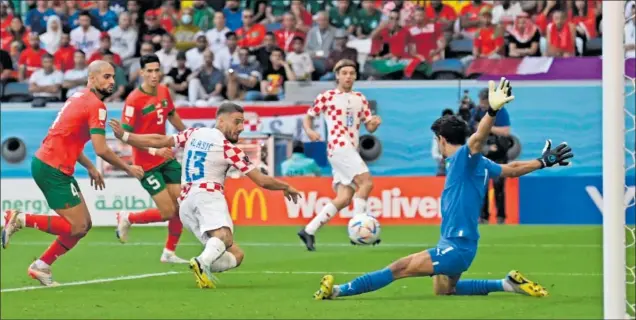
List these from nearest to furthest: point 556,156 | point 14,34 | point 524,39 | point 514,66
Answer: point 556,156, point 514,66, point 524,39, point 14,34

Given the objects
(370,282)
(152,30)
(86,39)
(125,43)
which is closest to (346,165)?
(370,282)

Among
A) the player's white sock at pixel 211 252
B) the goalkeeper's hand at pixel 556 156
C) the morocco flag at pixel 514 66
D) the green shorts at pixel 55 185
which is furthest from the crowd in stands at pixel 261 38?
the goalkeeper's hand at pixel 556 156

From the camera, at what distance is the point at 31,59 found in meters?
26.4

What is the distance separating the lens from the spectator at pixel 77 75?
25.3m

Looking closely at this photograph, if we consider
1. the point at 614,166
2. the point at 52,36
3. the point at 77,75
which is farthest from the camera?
the point at 52,36

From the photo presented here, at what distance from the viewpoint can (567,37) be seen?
23.5 m

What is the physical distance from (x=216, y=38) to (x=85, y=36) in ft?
9.00

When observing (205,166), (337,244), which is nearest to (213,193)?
(205,166)

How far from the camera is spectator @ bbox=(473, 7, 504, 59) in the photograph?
77.8 ft

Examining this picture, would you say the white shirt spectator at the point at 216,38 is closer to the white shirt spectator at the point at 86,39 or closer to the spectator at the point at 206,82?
the spectator at the point at 206,82

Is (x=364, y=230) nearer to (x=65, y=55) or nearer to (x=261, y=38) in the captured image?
(x=261, y=38)

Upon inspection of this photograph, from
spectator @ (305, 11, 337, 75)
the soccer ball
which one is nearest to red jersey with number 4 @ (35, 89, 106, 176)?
the soccer ball

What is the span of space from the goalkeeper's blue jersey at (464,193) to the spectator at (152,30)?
16.6 meters

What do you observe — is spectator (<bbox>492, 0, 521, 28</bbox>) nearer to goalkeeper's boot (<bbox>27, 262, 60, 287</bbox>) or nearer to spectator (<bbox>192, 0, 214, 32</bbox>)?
spectator (<bbox>192, 0, 214, 32</bbox>)
